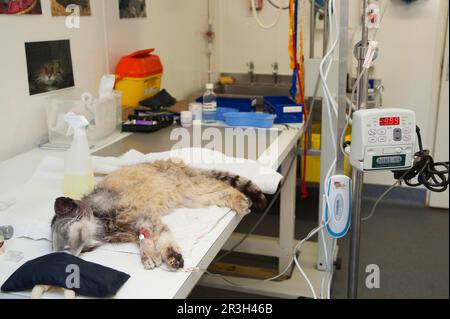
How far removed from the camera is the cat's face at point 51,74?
1825mm

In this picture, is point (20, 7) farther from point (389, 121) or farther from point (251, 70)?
point (251, 70)

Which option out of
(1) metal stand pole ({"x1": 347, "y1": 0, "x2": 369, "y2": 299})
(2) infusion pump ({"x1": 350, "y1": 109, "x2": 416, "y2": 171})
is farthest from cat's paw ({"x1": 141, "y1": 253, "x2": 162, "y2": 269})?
(1) metal stand pole ({"x1": 347, "y1": 0, "x2": 369, "y2": 299})

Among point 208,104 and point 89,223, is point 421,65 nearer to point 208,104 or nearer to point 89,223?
point 208,104

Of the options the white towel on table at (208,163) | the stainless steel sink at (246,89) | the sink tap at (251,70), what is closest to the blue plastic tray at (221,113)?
the white towel on table at (208,163)

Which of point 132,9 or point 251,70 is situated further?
point 251,70

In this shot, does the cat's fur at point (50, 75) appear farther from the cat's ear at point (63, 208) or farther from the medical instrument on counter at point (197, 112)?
the cat's ear at point (63, 208)

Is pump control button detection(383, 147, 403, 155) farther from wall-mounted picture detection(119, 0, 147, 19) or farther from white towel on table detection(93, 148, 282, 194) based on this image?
wall-mounted picture detection(119, 0, 147, 19)

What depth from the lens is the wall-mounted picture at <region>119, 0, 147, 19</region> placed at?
91.7 inches

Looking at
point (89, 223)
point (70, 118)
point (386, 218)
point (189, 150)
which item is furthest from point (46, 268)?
point (386, 218)

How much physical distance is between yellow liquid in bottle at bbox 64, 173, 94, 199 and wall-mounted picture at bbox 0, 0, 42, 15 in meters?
0.70

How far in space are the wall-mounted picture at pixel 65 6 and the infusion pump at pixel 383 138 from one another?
1.22 meters

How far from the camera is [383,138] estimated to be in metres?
1.32

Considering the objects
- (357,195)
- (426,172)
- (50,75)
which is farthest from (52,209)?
(426,172)

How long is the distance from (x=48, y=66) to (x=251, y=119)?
86cm
